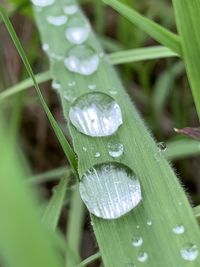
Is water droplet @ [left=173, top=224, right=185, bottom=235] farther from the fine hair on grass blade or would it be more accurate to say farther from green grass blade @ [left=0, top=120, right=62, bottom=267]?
green grass blade @ [left=0, top=120, right=62, bottom=267]

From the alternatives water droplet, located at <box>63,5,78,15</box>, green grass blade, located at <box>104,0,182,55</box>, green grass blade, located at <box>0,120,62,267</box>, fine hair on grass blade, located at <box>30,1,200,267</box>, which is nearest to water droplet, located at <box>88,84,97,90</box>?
fine hair on grass blade, located at <box>30,1,200,267</box>

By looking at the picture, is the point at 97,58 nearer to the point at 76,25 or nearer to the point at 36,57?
the point at 76,25

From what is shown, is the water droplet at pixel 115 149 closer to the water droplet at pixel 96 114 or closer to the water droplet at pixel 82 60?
the water droplet at pixel 96 114

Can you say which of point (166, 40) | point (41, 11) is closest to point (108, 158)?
point (166, 40)

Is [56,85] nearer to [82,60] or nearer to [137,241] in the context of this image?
[82,60]

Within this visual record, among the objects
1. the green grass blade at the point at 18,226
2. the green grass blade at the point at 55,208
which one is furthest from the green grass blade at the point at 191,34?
the green grass blade at the point at 18,226
